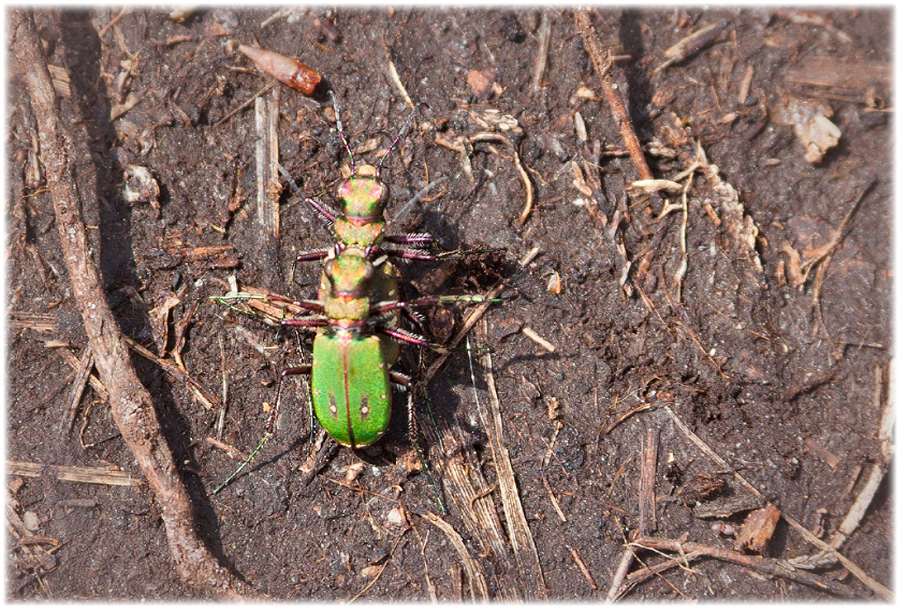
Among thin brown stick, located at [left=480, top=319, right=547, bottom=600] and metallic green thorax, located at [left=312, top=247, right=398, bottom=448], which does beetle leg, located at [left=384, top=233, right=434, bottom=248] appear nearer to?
metallic green thorax, located at [left=312, top=247, right=398, bottom=448]

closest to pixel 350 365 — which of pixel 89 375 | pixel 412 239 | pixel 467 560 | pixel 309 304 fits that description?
pixel 309 304

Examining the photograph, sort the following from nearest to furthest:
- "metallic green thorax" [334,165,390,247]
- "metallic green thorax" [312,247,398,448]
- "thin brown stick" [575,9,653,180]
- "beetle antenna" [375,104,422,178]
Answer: "metallic green thorax" [312,247,398,448] → "metallic green thorax" [334,165,390,247] → "beetle antenna" [375,104,422,178] → "thin brown stick" [575,9,653,180]

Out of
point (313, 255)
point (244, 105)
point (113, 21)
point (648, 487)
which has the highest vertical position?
point (113, 21)

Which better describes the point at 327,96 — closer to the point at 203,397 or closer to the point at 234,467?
the point at 203,397

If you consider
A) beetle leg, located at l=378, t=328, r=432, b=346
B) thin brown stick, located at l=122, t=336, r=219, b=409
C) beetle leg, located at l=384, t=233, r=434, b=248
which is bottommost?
thin brown stick, located at l=122, t=336, r=219, b=409

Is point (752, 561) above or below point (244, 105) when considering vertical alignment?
below

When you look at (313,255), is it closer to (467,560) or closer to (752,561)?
(467,560)

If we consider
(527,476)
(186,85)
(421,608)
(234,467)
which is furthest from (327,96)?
(421,608)

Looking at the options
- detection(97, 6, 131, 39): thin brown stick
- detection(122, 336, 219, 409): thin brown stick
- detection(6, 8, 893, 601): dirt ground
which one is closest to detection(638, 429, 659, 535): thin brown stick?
detection(6, 8, 893, 601): dirt ground
